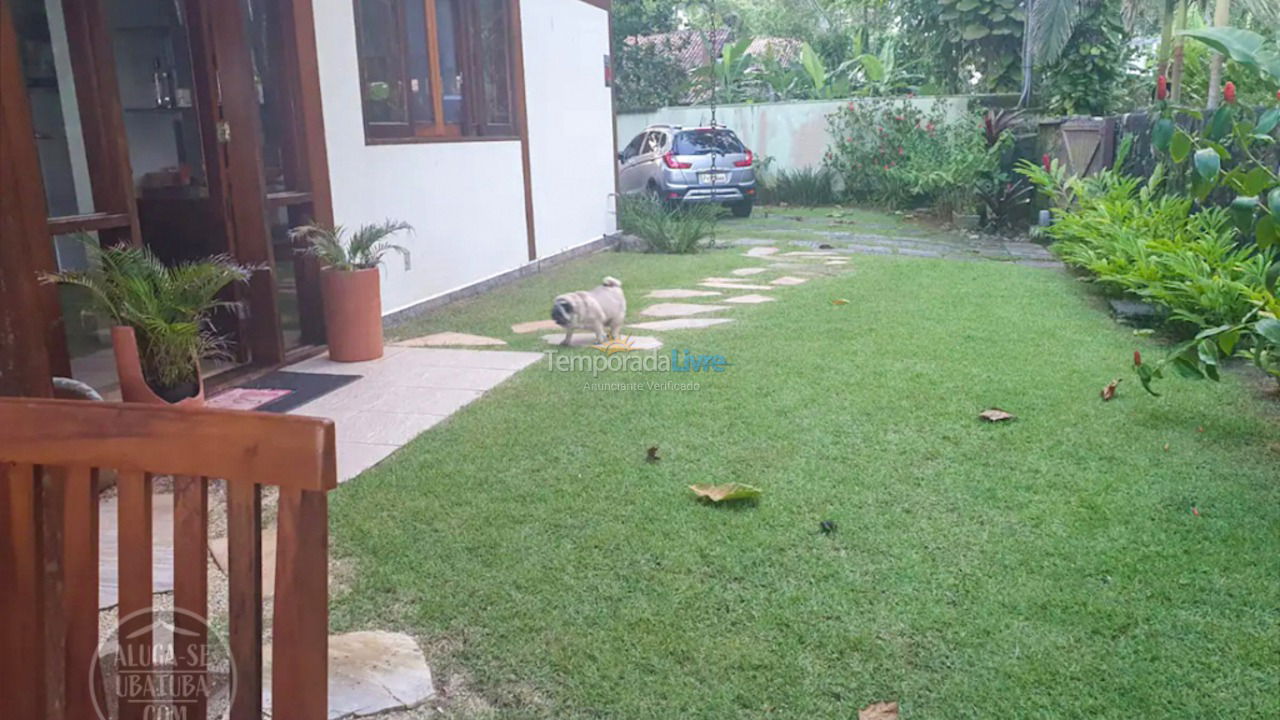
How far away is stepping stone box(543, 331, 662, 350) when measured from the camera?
5.65m

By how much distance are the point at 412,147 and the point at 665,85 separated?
13.1m

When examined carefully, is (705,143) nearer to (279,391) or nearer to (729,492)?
(279,391)

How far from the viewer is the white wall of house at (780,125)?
16.7 m

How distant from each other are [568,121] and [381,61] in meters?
3.60

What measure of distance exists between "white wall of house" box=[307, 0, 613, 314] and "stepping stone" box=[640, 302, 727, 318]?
1.67 m

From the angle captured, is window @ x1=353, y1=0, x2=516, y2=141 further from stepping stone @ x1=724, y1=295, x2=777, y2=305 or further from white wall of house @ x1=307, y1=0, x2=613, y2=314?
stepping stone @ x1=724, y1=295, x2=777, y2=305

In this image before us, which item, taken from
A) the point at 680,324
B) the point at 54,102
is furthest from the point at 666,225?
the point at 54,102

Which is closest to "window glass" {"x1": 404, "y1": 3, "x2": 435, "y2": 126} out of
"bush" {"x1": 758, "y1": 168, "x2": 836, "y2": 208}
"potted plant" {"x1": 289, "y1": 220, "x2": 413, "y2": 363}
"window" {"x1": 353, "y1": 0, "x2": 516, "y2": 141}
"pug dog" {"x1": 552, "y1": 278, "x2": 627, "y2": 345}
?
A: "window" {"x1": 353, "y1": 0, "x2": 516, "y2": 141}

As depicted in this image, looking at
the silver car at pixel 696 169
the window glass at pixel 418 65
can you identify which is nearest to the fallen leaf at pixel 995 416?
the window glass at pixel 418 65

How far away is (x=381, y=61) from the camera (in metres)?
6.39

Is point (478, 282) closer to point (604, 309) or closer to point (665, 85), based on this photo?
point (604, 309)

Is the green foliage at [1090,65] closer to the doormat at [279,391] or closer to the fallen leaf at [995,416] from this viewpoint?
the fallen leaf at [995,416]

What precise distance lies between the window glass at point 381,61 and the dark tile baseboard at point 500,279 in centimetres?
133

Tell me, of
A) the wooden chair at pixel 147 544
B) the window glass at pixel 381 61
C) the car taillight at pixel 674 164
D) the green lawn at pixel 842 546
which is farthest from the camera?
the car taillight at pixel 674 164
